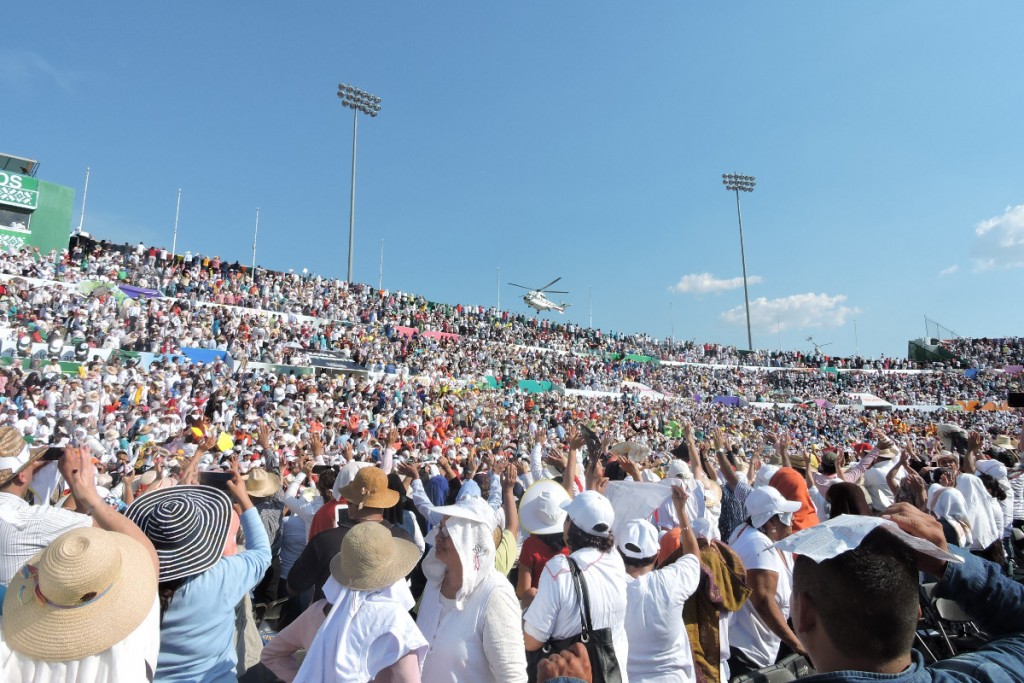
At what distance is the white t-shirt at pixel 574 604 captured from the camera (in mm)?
2465

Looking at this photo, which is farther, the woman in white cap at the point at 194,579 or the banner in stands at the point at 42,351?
the banner in stands at the point at 42,351

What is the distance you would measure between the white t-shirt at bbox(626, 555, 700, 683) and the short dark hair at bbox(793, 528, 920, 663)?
1513 millimetres

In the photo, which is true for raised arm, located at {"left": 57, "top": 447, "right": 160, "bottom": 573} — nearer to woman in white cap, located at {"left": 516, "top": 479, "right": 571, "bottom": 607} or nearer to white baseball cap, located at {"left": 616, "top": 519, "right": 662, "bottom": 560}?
woman in white cap, located at {"left": 516, "top": 479, "right": 571, "bottom": 607}

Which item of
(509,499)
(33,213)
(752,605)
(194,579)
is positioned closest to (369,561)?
(194,579)

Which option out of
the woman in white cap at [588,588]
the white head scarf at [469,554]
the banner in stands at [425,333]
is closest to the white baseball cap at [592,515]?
the woman in white cap at [588,588]

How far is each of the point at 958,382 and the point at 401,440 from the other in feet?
137

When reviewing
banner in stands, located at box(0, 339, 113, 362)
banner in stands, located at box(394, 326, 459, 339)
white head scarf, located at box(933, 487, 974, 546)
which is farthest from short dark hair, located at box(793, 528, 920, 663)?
banner in stands, located at box(394, 326, 459, 339)

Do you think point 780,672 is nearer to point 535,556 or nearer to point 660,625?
point 660,625

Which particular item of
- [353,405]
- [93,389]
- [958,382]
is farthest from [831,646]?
[958,382]

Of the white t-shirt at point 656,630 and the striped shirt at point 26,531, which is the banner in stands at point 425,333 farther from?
the white t-shirt at point 656,630

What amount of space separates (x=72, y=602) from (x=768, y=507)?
10.6 ft

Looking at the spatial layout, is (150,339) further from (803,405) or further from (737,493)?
(803,405)

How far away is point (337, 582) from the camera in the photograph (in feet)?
7.73

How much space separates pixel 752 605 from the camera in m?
3.19
